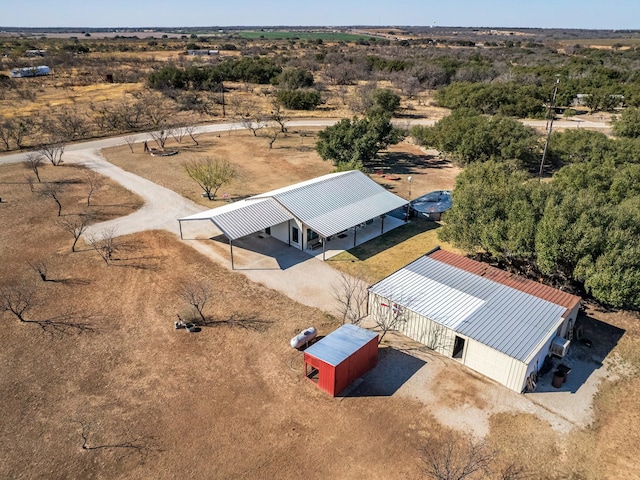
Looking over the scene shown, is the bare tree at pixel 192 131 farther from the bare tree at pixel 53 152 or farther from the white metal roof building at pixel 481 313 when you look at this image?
the white metal roof building at pixel 481 313

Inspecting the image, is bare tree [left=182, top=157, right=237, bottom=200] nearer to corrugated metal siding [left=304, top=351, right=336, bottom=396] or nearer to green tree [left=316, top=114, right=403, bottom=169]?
green tree [left=316, top=114, right=403, bottom=169]

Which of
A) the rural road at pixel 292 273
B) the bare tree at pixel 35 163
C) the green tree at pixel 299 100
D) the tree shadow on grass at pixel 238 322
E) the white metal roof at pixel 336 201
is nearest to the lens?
the rural road at pixel 292 273

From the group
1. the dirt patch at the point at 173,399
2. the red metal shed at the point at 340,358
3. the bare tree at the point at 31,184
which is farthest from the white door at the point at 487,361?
the bare tree at the point at 31,184

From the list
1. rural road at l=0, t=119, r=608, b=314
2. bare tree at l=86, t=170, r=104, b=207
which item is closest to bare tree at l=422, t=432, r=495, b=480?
rural road at l=0, t=119, r=608, b=314

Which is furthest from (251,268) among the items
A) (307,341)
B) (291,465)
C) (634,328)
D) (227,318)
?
(634,328)

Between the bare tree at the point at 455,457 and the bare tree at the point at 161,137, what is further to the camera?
the bare tree at the point at 161,137

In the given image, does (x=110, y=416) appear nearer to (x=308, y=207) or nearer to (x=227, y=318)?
(x=227, y=318)
